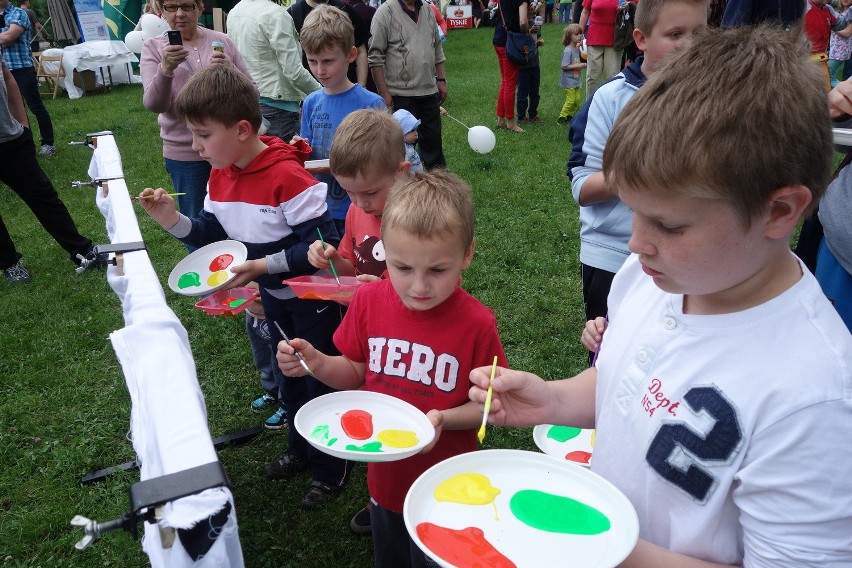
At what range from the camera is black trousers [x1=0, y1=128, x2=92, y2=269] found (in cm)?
511

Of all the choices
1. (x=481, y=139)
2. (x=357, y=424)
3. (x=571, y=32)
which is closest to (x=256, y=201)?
(x=357, y=424)

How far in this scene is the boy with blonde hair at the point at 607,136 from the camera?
2117 millimetres

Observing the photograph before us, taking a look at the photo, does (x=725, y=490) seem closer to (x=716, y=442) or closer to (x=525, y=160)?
(x=716, y=442)

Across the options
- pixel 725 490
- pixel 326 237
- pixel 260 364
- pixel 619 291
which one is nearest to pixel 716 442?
pixel 725 490

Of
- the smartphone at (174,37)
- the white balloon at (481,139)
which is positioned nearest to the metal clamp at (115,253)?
the smartphone at (174,37)

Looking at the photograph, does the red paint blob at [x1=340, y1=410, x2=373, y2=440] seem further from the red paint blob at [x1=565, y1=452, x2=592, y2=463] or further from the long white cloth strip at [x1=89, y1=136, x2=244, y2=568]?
the red paint blob at [x1=565, y1=452, x2=592, y2=463]

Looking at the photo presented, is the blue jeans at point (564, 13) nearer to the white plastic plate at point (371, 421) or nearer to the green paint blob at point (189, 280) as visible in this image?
the green paint blob at point (189, 280)

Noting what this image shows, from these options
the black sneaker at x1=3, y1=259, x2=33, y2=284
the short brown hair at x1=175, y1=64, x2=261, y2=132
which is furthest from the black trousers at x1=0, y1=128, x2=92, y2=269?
the short brown hair at x1=175, y1=64, x2=261, y2=132

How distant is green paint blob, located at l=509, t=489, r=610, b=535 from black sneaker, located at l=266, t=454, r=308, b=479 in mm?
1959

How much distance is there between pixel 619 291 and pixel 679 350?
30 centimetres

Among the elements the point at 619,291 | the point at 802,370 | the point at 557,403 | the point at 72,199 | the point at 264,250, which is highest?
the point at 802,370

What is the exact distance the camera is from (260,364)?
362cm

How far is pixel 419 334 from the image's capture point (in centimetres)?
180

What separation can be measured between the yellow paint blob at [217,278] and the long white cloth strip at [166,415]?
69 centimetres
